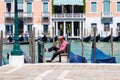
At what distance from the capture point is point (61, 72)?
10.8 m

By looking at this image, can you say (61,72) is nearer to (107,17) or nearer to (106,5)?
(107,17)

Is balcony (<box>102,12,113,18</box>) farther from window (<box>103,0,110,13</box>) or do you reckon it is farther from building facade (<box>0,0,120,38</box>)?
window (<box>103,0,110,13</box>)

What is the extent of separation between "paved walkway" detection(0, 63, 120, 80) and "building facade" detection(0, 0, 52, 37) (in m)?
34.5

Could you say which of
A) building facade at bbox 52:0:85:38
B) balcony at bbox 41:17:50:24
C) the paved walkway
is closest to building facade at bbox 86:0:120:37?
building facade at bbox 52:0:85:38

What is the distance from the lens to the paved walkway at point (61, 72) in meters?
9.80

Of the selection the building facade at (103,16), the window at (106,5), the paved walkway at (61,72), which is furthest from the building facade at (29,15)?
the paved walkway at (61,72)

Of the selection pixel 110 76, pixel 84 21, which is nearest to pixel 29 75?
pixel 110 76

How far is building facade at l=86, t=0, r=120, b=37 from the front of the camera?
4634 centimetres

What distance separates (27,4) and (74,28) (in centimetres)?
559

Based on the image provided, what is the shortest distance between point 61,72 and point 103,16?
35.9 meters

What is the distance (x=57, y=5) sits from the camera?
4675cm

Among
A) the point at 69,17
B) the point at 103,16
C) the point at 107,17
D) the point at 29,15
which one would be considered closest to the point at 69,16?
the point at 69,17

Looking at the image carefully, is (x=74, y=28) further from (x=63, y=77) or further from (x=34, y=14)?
(x=63, y=77)

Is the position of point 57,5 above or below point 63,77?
above
